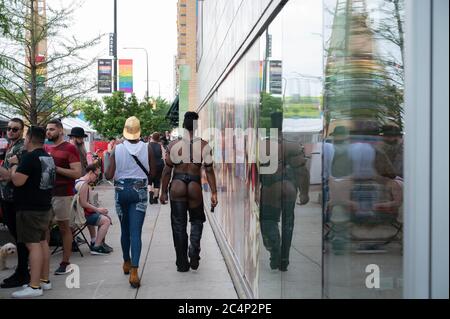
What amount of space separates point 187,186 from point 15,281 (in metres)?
2.23

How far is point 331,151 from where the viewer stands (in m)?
2.63

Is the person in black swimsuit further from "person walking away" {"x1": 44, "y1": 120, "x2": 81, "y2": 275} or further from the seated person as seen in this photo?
the seated person

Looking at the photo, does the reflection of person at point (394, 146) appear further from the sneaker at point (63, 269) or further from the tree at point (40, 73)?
the tree at point (40, 73)

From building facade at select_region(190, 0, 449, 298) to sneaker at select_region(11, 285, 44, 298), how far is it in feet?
7.61

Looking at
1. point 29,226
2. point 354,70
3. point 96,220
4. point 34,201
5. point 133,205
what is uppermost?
point 354,70

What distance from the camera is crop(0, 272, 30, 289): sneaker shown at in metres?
5.95

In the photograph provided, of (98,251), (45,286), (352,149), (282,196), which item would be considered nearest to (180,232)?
(45,286)

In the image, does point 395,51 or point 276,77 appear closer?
point 395,51

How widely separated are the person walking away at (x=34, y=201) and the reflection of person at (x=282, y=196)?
2.32 meters

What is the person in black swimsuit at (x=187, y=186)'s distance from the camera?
683 cm
